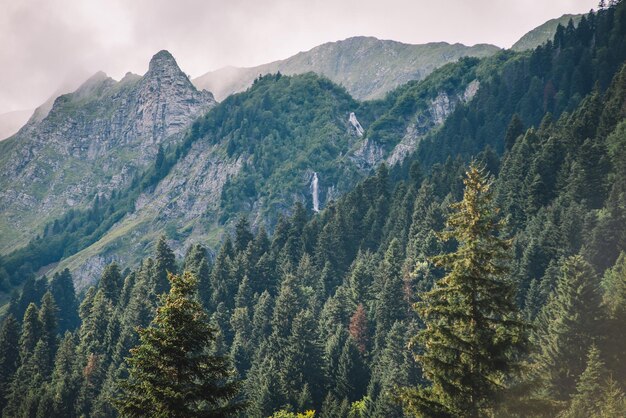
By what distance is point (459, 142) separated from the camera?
6393 inches

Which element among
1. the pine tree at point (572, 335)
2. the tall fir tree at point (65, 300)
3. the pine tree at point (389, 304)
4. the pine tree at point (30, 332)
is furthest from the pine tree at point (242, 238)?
the pine tree at point (572, 335)

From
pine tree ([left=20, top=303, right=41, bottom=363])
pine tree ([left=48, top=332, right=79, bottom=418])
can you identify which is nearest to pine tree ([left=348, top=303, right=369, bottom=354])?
pine tree ([left=48, top=332, right=79, bottom=418])

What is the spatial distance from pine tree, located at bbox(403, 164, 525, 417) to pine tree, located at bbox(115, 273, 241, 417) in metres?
7.42

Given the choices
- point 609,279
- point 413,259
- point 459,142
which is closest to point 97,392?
point 413,259

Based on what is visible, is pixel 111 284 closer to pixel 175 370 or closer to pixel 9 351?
pixel 9 351

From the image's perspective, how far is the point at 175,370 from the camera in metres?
21.3

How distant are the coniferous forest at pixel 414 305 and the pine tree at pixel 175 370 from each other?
0.07m

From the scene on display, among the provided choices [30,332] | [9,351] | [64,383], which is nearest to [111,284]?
[30,332]

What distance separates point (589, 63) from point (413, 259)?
89995 mm

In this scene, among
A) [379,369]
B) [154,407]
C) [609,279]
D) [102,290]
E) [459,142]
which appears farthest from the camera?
[459,142]

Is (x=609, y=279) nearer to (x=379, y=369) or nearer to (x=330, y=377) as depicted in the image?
(x=379, y=369)

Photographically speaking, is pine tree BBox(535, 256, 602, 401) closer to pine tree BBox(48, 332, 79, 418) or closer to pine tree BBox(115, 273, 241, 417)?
pine tree BBox(115, 273, 241, 417)

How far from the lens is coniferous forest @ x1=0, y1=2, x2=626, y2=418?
70.3ft

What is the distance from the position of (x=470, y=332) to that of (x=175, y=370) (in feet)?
36.4
